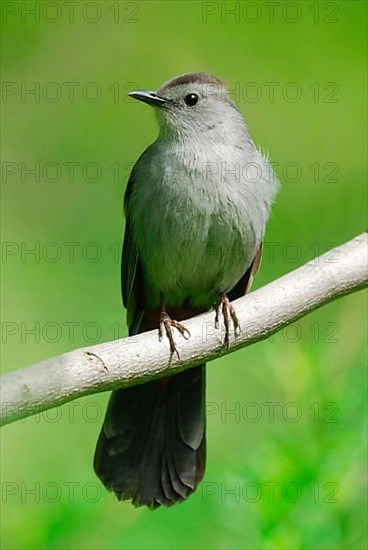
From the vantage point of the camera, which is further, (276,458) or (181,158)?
(181,158)

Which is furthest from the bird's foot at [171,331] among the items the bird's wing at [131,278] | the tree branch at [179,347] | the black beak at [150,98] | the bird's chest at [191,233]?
the black beak at [150,98]

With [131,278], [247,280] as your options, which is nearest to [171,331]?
[131,278]

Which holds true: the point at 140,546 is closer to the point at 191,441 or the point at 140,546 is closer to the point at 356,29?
the point at 191,441

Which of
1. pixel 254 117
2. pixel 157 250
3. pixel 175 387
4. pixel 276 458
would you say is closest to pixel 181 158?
pixel 157 250

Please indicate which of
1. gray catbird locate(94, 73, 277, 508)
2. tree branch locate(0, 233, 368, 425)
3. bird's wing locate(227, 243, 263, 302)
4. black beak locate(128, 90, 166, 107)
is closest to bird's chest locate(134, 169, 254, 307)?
gray catbird locate(94, 73, 277, 508)

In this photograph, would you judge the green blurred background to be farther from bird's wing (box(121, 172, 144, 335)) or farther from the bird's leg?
bird's wing (box(121, 172, 144, 335))

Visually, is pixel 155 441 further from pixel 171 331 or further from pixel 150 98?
pixel 150 98

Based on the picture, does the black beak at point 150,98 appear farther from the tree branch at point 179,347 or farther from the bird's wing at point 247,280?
the tree branch at point 179,347
